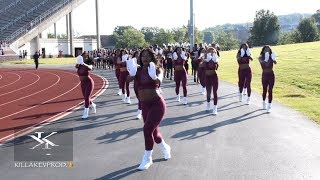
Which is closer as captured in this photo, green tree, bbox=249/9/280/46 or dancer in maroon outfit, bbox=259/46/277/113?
dancer in maroon outfit, bbox=259/46/277/113

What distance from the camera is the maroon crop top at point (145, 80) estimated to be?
741cm

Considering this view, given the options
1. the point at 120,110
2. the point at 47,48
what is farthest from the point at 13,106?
the point at 47,48

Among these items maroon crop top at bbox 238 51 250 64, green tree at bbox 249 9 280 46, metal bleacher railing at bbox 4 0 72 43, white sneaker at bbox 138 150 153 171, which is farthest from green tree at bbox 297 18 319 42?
white sneaker at bbox 138 150 153 171

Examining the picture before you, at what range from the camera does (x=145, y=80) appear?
293 inches

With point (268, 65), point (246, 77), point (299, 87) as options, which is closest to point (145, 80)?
point (268, 65)

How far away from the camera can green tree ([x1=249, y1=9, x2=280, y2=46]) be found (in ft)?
309

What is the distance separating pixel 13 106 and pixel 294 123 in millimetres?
9844

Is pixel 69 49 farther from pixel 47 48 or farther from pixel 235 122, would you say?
pixel 235 122

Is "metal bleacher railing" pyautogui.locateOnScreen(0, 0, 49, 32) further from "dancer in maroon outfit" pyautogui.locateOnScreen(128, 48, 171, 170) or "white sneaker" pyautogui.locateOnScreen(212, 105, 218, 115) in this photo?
"dancer in maroon outfit" pyautogui.locateOnScreen(128, 48, 171, 170)

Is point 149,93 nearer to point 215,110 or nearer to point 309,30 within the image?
point 215,110

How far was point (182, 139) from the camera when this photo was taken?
375 inches

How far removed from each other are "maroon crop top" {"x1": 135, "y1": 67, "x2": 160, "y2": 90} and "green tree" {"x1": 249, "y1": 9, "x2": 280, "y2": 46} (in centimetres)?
8988

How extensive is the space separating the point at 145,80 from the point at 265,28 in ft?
298

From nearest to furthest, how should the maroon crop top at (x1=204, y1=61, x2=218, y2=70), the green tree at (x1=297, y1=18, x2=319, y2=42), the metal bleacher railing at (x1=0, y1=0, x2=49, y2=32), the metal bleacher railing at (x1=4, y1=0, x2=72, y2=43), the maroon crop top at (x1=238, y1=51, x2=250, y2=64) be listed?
the maroon crop top at (x1=204, y1=61, x2=218, y2=70), the maroon crop top at (x1=238, y1=51, x2=250, y2=64), the metal bleacher railing at (x1=4, y1=0, x2=72, y2=43), the metal bleacher railing at (x1=0, y1=0, x2=49, y2=32), the green tree at (x1=297, y1=18, x2=319, y2=42)
